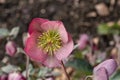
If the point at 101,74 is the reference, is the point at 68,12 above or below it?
below

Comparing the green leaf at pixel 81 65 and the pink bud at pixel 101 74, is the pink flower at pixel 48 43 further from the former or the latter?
the green leaf at pixel 81 65

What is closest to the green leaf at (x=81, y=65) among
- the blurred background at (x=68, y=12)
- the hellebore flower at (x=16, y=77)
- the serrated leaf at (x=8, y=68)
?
the serrated leaf at (x=8, y=68)

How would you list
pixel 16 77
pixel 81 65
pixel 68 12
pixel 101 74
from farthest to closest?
pixel 68 12
pixel 81 65
pixel 16 77
pixel 101 74

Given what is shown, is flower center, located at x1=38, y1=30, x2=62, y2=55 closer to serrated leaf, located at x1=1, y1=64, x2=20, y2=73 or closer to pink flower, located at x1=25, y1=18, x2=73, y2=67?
pink flower, located at x1=25, y1=18, x2=73, y2=67

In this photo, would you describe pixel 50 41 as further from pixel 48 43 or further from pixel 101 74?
pixel 101 74

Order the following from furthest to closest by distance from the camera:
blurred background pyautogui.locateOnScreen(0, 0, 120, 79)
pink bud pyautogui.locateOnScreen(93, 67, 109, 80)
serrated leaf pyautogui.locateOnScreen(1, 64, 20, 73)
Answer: blurred background pyautogui.locateOnScreen(0, 0, 120, 79) → serrated leaf pyautogui.locateOnScreen(1, 64, 20, 73) → pink bud pyautogui.locateOnScreen(93, 67, 109, 80)

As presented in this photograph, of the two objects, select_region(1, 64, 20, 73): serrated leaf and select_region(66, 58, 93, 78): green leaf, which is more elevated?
select_region(1, 64, 20, 73): serrated leaf

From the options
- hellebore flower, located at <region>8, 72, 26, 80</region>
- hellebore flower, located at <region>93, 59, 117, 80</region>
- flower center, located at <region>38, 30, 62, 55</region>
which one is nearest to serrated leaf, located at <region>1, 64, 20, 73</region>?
hellebore flower, located at <region>8, 72, 26, 80</region>

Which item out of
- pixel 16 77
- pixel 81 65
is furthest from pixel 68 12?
pixel 16 77

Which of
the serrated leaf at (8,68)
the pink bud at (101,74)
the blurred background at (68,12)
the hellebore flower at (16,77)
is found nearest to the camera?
the pink bud at (101,74)

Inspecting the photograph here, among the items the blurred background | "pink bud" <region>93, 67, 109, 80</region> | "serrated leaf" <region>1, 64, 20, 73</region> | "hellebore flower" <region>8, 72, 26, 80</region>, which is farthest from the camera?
the blurred background
